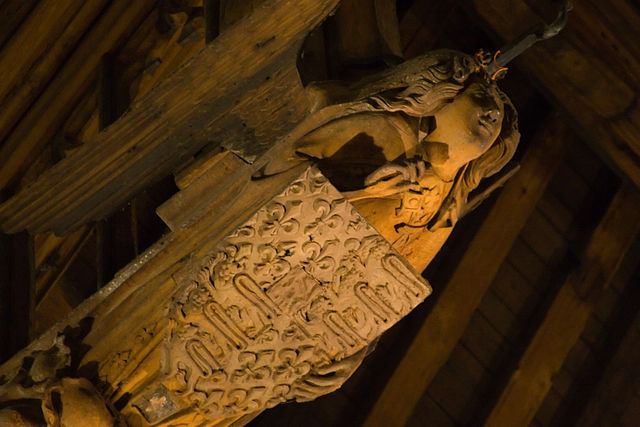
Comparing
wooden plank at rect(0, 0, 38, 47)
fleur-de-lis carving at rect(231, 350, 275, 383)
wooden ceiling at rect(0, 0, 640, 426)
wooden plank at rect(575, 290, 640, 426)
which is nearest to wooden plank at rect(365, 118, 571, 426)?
wooden ceiling at rect(0, 0, 640, 426)

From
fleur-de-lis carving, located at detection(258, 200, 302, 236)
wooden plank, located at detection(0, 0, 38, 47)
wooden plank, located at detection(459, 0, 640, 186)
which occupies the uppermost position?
wooden plank, located at detection(0, 0, 38, 47)

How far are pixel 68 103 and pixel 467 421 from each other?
1827 mm

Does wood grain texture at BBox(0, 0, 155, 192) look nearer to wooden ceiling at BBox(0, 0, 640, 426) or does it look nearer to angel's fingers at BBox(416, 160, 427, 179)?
wooden ceiling at BBox(0, 0, 640, 426)

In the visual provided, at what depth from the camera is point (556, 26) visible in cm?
226

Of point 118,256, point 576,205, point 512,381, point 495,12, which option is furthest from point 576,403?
point 118,256

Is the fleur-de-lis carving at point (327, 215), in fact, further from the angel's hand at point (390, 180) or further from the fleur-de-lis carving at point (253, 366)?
the fleur-de-lis carving at point (253, 366)

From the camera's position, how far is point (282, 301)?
84.7 inches

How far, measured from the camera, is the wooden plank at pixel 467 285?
3.54m

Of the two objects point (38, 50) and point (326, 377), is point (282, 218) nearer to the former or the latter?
point (326, 377)

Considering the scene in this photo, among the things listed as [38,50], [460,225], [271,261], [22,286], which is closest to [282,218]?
[271,261]

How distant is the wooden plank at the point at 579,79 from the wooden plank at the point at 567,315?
0.41 m

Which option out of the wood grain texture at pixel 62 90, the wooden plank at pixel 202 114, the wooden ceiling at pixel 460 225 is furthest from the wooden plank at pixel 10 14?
the wooden plank at pixel 202 114

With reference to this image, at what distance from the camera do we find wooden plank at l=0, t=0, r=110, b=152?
9.44ft

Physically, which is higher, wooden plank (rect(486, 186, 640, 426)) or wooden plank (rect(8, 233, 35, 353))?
wooden plank (rect(8, 233, 35, 353))
